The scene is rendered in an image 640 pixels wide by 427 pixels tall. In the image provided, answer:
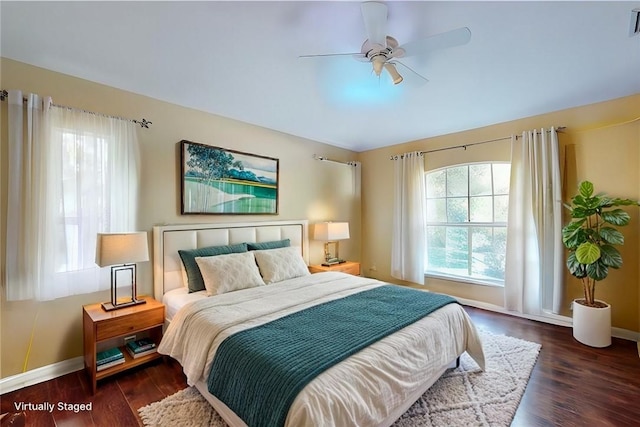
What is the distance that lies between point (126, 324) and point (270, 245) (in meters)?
1.64

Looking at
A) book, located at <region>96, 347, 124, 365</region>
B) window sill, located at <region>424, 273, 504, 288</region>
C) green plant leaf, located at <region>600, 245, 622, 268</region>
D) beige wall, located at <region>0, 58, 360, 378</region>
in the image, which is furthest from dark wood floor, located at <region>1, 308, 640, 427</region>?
window sill, located at <region>424, 273, 504, 288</region>

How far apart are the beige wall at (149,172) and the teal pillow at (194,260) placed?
37 centimetres

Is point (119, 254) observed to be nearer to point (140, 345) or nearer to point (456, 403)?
point (140, 345)

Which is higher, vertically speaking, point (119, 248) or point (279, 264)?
point (119, 248)

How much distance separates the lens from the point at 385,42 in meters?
1.82

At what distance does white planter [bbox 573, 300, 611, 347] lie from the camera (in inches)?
107

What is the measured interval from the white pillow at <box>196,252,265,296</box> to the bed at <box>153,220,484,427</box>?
0.01 meters

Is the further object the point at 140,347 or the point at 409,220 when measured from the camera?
the point at 409,220

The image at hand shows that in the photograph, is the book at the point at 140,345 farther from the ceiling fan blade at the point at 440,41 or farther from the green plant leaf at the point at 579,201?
the green plant leaf at the point at 579,201

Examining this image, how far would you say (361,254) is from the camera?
522 cm

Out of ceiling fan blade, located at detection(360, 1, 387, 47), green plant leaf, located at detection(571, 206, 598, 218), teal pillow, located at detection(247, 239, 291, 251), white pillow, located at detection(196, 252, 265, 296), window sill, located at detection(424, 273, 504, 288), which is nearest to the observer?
ceiling fan blade, located at detection(360, 1, 387, 47)

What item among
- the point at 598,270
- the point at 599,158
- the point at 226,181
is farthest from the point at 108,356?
the point at 599,158

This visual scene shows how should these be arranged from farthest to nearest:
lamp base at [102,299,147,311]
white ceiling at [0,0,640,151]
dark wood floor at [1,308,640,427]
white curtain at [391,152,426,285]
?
white curtain at [391,152,426,285]
lamp base at [102,299,147,311]
dark wood floor at [1,308,640,427]
white ceiling at [0,0,640,151]

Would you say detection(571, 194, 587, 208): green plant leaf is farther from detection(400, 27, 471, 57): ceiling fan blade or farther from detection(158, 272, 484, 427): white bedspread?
detection(400, 27, 471, 57): ceiling fan blade
